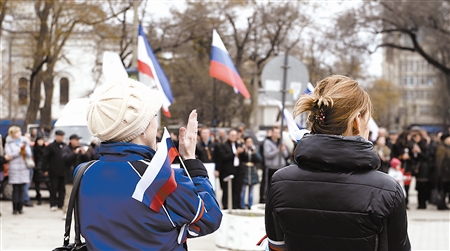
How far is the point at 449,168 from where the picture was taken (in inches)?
628

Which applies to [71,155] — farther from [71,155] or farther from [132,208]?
[132,208]

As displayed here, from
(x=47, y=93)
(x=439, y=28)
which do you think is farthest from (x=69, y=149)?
(x=439, y=28)

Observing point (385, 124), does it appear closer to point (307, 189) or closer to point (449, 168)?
point (449, 168)

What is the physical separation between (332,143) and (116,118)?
91cm

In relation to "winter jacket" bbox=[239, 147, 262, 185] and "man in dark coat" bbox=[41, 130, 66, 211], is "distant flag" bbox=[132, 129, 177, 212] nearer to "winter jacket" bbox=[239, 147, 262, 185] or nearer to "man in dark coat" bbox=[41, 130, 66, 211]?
"winter jacket" bbox=[239, 147, 262, 185]

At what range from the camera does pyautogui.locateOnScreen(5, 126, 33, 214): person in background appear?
13.9 m

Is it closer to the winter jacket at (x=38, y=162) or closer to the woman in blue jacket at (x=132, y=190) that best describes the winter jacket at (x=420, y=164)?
the winter jacket at (x=38, y=162)

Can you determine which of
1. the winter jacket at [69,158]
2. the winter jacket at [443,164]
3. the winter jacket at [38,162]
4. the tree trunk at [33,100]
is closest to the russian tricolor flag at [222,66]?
the winter jacket at [69,158]

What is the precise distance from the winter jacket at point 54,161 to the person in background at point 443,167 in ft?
27.3

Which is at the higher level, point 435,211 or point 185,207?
point 185,207

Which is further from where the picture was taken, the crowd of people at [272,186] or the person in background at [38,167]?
the person in background at [38,167]

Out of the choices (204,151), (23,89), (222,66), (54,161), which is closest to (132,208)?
(222,66)

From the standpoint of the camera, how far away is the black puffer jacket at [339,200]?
2811mm

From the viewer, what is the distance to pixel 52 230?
37.1 feet
